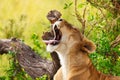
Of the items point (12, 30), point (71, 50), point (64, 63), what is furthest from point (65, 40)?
point (12, 30)

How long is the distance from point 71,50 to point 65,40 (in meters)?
0.11

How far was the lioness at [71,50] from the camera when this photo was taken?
5.04m

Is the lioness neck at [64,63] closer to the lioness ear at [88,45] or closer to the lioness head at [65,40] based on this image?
the lioness head at [65,40]

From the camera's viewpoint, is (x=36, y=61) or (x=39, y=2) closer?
(x=36, y=61)

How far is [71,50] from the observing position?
5.12m

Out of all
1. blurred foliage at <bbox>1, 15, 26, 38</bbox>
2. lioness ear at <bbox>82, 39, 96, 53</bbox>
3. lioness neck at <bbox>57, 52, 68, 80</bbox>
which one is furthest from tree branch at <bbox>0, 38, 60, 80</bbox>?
lioness ear at <bbox>82, 39, 96, 53</bbox>

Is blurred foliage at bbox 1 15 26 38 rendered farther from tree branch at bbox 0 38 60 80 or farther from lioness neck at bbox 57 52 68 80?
lioness neck at bbox 57 52 68 80

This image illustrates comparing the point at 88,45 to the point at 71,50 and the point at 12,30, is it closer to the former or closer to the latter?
the point at 71,50

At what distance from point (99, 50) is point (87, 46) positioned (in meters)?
1.23

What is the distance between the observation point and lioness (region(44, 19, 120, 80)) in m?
5.04

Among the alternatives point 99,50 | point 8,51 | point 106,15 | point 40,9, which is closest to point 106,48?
point 99,50

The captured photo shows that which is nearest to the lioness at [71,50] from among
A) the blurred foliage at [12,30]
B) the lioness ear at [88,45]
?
the lioness ear at [88,45]

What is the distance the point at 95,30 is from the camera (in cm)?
654

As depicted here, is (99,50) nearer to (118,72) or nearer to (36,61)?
(118,72)
